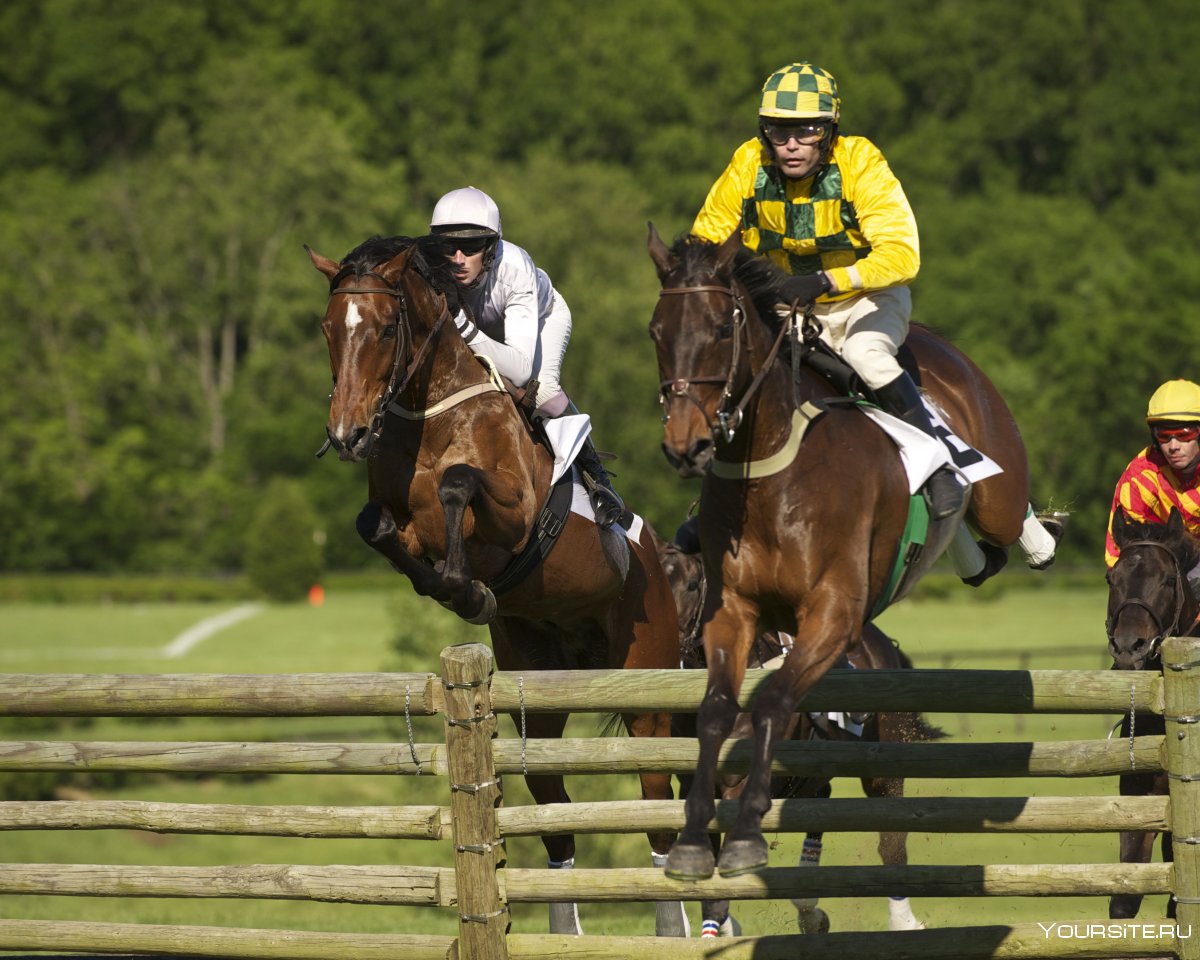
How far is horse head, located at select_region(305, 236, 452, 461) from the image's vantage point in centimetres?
729

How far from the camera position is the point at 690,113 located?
70625 mm

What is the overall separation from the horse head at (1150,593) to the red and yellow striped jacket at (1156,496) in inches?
5.4

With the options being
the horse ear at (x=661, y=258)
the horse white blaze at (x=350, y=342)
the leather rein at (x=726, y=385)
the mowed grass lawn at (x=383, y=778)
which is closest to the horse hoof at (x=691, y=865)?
the leather rein at (x=726, y=385)

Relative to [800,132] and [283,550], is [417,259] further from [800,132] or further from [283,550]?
[283,550]

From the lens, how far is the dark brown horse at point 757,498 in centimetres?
573

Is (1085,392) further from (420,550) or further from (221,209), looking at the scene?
(420,550)

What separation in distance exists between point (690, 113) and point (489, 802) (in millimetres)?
65992

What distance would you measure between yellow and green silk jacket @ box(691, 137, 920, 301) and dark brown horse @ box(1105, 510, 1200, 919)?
233cm

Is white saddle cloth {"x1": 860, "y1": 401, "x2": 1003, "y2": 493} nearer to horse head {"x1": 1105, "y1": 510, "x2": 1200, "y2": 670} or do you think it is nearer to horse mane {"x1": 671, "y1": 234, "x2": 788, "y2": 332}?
horse mane {"x1": 671, "y1": 234, "x2": 788, "y2": 332}

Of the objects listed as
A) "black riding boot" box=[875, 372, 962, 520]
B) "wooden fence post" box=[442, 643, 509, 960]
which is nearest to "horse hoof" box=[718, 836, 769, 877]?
"wooden fence post" box=[442, 643, 509, 960]

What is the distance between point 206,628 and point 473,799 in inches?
1648

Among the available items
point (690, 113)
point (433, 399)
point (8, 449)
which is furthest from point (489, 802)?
point (690, 113)

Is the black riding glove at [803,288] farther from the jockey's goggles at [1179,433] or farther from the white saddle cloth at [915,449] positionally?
the jockey's goggles at [1179,433]

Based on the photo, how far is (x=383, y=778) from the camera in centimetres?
3150
